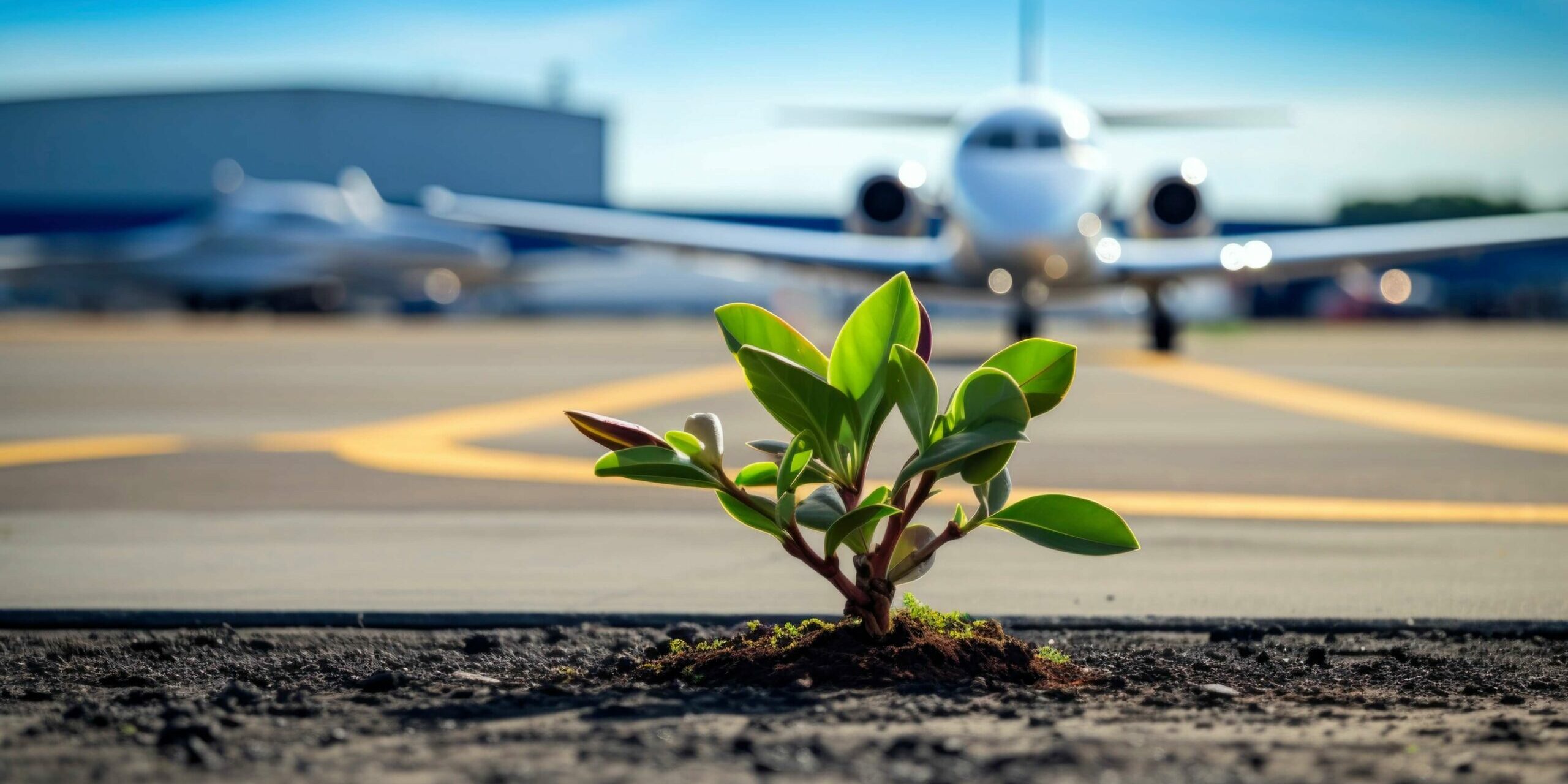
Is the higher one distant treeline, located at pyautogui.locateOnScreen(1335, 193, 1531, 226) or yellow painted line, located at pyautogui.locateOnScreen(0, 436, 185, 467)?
Result: distant treeline, located at pyautogui.locateOnScreen(1335, 193, 1531, 226)

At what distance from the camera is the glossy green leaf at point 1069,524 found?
112 inches

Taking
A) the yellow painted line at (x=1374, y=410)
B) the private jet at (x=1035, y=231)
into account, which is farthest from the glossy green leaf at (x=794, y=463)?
the private jet at (x=1035, y=231)

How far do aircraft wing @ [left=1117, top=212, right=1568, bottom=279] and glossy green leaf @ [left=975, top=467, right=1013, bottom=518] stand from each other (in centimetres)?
2087

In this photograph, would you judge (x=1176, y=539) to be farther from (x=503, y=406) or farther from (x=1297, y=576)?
(x=503, y=406)

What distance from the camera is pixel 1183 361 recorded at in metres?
20.8

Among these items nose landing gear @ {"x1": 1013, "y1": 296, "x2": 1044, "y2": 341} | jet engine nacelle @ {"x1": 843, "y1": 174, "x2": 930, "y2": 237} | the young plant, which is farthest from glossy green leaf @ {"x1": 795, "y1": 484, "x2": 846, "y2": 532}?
jet engine nacelle @ {"x1": 843, "y1": 174, "x2": 930, "y2": 237}

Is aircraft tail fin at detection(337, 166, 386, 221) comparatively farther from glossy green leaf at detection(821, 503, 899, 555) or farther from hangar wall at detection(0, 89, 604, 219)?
glossy green leaf at detection(821, 503, 899, 555)

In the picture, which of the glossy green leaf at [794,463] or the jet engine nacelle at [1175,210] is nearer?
the glossy green leaf at [794,463]

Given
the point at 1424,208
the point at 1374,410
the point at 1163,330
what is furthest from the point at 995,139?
the point at 1424,208

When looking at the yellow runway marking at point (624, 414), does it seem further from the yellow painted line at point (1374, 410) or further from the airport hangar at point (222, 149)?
the airport hangar at point (222, 149)

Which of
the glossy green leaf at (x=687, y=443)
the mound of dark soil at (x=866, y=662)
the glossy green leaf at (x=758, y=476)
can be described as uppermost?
the glossy green leaf at (x=687, y=443)

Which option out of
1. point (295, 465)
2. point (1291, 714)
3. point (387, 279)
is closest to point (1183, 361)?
point (295, 465)

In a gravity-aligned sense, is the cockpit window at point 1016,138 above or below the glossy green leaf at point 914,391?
above

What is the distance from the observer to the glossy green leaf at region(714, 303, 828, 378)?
300 cm
